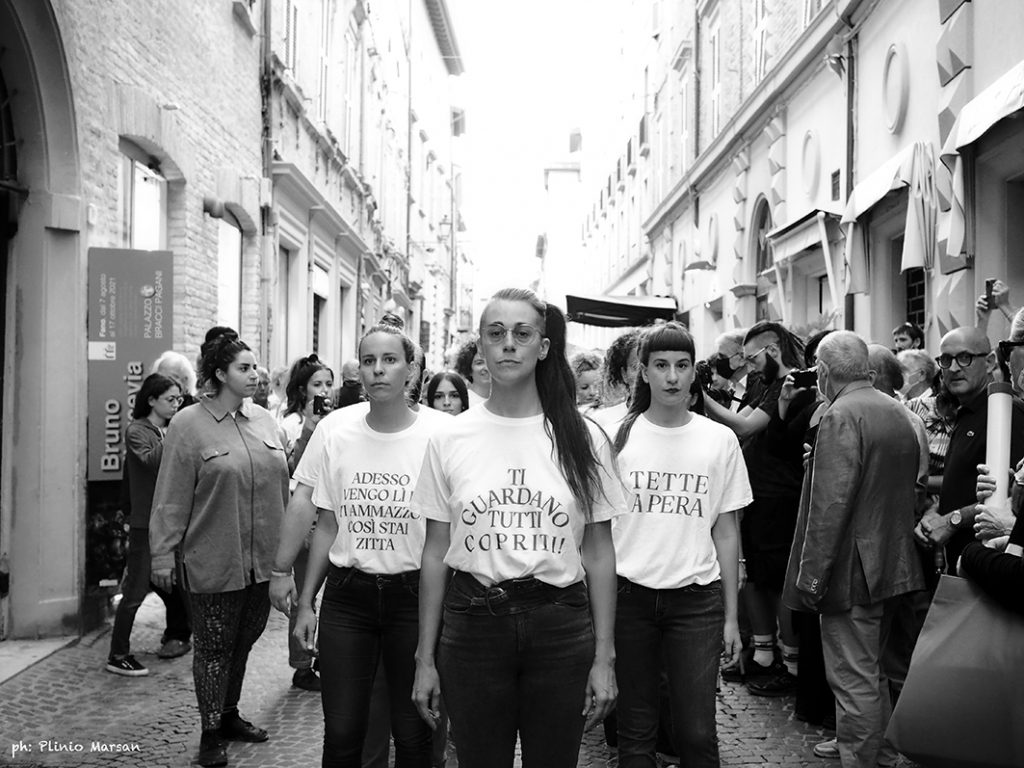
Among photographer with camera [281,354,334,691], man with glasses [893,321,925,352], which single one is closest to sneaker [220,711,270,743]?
photographer with camera [281,354,334,691]

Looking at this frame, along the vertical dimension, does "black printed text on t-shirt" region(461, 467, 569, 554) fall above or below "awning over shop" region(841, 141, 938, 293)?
below

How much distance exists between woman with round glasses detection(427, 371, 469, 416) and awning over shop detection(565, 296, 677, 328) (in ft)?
32.2

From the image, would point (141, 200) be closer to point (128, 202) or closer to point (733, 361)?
point (128, 202)

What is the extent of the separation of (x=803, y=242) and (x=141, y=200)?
7.02 meters

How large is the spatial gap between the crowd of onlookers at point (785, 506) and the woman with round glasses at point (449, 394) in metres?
0.88

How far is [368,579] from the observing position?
13.2 ft

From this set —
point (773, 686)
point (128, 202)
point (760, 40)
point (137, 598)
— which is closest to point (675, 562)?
point (773, 686)

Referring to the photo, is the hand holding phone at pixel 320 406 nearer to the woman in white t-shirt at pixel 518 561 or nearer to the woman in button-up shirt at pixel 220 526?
the woman in button-up shirt at pixel 220 526

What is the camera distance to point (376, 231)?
24375 mm

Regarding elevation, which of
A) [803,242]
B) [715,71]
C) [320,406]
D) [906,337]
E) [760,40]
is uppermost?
[715,71]

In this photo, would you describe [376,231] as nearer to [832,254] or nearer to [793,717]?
[832,254]

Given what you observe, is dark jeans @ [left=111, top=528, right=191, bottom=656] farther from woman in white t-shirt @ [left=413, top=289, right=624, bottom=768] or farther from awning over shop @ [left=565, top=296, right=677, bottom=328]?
awning over shop @ [left=565, top=296, right=677, bottom=328]

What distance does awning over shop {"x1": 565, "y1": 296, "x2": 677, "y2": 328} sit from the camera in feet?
54.8

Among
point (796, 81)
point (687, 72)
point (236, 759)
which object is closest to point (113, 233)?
point (236, 759)
